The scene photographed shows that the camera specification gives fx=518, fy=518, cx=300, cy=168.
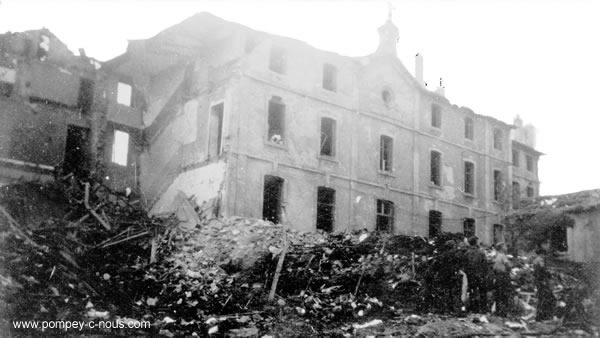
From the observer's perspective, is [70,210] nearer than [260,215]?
Yes

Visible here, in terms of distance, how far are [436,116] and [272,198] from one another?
36.0ft

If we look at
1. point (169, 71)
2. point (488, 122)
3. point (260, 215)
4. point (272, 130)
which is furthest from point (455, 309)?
point (488, 122)

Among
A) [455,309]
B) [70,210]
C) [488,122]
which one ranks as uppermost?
[488,122]

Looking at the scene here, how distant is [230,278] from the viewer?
12.1 metres

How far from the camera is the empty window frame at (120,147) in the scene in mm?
24031

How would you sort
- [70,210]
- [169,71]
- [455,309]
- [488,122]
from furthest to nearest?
[488,122]
[169,71]
[70,210]
[455,309]

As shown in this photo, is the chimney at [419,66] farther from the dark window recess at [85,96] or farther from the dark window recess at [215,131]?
the dark window recess at [85,96]

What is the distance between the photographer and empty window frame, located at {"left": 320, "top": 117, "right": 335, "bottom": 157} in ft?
70.2

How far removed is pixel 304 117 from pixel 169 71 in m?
7.27

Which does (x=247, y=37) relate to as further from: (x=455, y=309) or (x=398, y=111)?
(x=455, y=309)

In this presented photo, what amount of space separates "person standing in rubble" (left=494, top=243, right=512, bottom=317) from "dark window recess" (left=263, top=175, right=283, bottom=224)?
8459 millimetres

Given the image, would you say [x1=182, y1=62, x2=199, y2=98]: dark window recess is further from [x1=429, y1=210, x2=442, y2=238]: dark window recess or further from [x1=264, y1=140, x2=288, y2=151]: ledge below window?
[x1=429, y1=210, x2=442, y2=238]: dark window recess

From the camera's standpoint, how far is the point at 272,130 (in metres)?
20.0

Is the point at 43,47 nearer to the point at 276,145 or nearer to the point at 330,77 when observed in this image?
the point at 276,145
